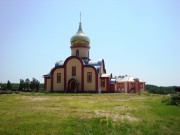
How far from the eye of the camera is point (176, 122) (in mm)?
11031

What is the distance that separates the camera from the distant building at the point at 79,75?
38.2 m

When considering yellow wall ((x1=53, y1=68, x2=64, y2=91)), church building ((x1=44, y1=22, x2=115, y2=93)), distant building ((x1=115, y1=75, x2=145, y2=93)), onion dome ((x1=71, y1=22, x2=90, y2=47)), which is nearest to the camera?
church building ((x1=44, y1=22, x2=115, y2=93))

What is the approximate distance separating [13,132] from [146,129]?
5784 millimetres

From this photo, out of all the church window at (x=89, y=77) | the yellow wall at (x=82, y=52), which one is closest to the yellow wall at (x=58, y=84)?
the yellow wall at (x=82, y=52)

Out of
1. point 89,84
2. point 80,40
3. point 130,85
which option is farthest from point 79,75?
point 130,85

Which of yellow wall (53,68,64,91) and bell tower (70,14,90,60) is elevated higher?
bell tower (70,14,90,60)

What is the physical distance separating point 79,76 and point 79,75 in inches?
7.4

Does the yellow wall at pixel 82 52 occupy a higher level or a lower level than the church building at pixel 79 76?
higher

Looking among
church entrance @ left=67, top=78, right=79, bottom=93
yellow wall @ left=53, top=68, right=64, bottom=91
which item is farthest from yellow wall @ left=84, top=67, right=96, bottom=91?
yellow wall @ left=53, top=68, right=64, bottom=91

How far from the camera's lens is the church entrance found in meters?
38.1

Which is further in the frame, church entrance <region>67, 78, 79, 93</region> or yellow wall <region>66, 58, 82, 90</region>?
yellow wall <region>66, 58, 82, 90</region>

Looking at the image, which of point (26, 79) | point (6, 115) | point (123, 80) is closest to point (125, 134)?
point (6, 115)

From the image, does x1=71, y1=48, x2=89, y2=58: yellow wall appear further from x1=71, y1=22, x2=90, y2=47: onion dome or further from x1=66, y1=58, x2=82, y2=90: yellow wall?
x1=66, y1=58, x2=82, y2=90: yellow wall

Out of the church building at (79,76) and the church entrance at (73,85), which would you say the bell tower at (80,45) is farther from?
the church entrance at (73,85)
